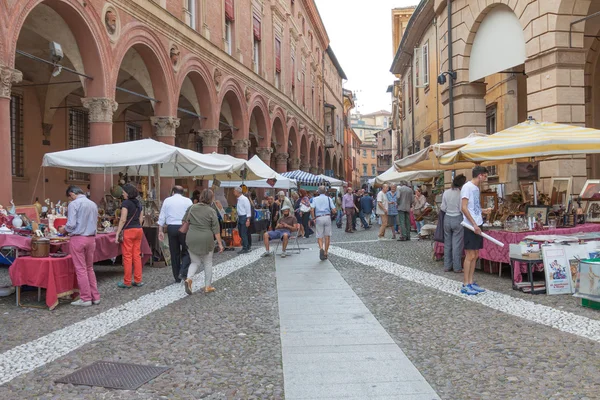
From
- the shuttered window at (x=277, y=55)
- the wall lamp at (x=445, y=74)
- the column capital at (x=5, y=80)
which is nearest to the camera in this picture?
the column capital at (x=5, y=80)

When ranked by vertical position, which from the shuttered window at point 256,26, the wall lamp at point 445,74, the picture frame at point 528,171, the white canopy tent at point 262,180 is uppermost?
the shuttered window at point 256,26

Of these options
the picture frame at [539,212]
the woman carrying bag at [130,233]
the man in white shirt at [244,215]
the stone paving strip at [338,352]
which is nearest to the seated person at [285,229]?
the man in white shirt at [244,215]

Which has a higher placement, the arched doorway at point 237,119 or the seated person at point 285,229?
the arched doorway at point 237,119

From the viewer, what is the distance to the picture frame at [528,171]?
991cm

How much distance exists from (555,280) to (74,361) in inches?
235

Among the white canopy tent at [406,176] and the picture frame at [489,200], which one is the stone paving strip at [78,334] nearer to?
the picture frame at [489,200]

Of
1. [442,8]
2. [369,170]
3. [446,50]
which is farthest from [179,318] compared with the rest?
[369,170]

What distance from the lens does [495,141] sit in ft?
28.1

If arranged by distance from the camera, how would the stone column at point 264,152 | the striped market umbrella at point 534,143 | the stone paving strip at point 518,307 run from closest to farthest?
the stone paving strip at point 518,307 < the striped market umbrella at point 534,143 < the stone column at point 264,152

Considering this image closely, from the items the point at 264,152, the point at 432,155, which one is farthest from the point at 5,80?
the point at 264,152

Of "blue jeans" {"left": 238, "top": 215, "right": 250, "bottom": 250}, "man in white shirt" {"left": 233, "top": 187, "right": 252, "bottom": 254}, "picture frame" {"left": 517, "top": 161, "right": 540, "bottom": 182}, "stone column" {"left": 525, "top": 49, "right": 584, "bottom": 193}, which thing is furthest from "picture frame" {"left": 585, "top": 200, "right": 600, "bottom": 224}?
"blue jeans" {"left": 238, "top": 215, "right": 250, "bottom": 250}

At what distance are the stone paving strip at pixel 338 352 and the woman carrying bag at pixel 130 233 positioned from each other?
2.50 m

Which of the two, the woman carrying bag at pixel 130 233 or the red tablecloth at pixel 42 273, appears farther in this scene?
the woman carrying bag at pixel 130 233

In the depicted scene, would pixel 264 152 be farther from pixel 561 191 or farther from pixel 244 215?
pixel 561 191
